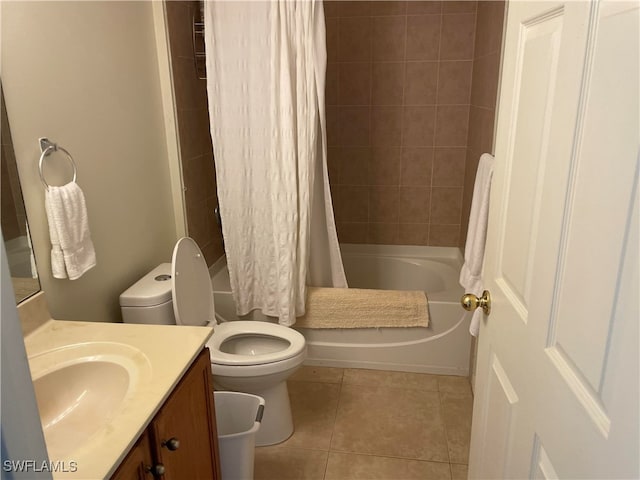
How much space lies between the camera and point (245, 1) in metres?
2.13

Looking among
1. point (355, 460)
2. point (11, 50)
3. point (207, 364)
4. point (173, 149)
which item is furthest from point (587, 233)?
point (173, 149)

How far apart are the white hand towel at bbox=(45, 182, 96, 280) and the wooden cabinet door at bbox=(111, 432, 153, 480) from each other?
72cm

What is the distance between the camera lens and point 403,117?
10.5 ft

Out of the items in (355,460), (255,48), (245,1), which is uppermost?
(245,1)

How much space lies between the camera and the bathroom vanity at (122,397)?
3.26ft

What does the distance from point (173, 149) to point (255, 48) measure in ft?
2.03

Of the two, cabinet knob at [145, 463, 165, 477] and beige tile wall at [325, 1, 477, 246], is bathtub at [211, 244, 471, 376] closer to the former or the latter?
beige tile wall at [325, 1, 477, 246]

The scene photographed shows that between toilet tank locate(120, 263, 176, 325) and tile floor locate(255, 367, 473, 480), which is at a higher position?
toilet tank locate(120, 263, 176, 325)

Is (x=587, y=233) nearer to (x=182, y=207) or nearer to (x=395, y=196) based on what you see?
(x=182, y=207)

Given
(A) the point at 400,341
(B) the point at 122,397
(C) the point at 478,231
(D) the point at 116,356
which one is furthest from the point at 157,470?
(A) the point at 400,341

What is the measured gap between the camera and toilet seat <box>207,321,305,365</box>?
196 cm

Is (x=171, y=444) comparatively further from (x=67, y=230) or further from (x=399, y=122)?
(x=399, y=122)

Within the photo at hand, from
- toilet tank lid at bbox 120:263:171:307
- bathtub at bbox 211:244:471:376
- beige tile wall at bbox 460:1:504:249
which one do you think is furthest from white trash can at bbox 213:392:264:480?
beige tile wall at bbox 460:1:504:249

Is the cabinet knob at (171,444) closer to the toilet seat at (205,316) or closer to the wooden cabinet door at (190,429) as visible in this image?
the wooden cabinet door at (190,429)
